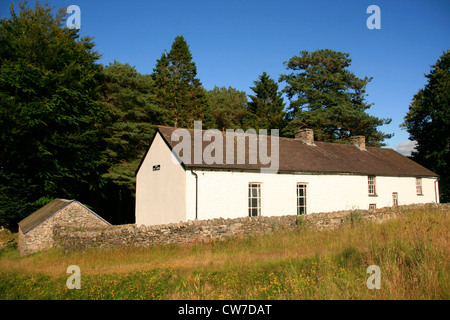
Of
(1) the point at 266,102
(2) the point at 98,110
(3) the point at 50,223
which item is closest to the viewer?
(3) the point at 50,223

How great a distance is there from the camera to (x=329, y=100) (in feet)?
143

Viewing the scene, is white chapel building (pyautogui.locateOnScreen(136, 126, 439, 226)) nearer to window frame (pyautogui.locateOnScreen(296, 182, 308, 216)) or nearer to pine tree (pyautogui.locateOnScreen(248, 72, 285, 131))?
window frame (pyautogui.locateOnScreen(296, 182, 308, 216))

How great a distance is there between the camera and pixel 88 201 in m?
30.7

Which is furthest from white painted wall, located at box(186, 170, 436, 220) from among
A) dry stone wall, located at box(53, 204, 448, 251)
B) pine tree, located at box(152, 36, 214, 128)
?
pine tree, located at box(152, 36, 214, 128)

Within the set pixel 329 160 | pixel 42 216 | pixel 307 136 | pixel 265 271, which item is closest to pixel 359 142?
pixel 307 136

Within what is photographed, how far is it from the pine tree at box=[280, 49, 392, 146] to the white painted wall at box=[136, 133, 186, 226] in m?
27.1

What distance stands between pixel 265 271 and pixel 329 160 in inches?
689

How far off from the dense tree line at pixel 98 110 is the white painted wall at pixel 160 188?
23.1ft

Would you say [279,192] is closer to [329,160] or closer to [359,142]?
[329,160]

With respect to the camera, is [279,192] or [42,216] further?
[279,192]

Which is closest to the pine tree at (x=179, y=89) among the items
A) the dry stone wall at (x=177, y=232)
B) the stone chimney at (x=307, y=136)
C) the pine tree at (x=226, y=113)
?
the pine tree at (x=226, y=113)

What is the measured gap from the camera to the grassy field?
6.39 m
